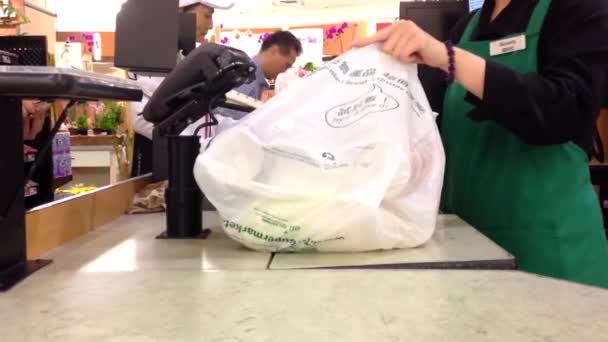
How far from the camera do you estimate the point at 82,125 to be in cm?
364

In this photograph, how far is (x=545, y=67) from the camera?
39.1 inches

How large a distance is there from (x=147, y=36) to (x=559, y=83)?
987mm

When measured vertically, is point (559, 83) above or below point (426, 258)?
above

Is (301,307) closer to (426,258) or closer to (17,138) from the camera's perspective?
(426,258)

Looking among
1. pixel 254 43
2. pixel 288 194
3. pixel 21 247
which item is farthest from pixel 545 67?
pixel 254 43

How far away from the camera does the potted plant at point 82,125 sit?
142 inches

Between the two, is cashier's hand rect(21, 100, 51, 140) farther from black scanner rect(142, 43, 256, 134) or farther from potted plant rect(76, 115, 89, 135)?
potted plant rect(76, 115, 89, 135)

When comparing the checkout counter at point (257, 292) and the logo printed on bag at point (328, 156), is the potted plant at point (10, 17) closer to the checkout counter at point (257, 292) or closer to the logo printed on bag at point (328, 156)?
the checkout counter at point (257, 292)

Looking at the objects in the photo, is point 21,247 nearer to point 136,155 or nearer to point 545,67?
point 545,67

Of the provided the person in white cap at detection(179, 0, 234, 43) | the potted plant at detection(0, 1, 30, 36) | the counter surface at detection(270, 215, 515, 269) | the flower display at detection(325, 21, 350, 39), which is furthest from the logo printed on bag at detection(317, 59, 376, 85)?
the flower display at detection(325, 21, 350, 39)

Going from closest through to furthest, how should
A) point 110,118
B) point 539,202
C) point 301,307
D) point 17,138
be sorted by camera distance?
point 301,307 → point 17,138 → point 539,202 → point 110,118

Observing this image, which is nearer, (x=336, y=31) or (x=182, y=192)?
(x=182, y=192)

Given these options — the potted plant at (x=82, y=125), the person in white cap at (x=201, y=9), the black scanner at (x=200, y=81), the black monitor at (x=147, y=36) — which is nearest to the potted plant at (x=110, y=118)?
the potted plant at (x=82, y=125)

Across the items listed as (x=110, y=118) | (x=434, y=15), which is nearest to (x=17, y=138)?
(x=434, y=15)
